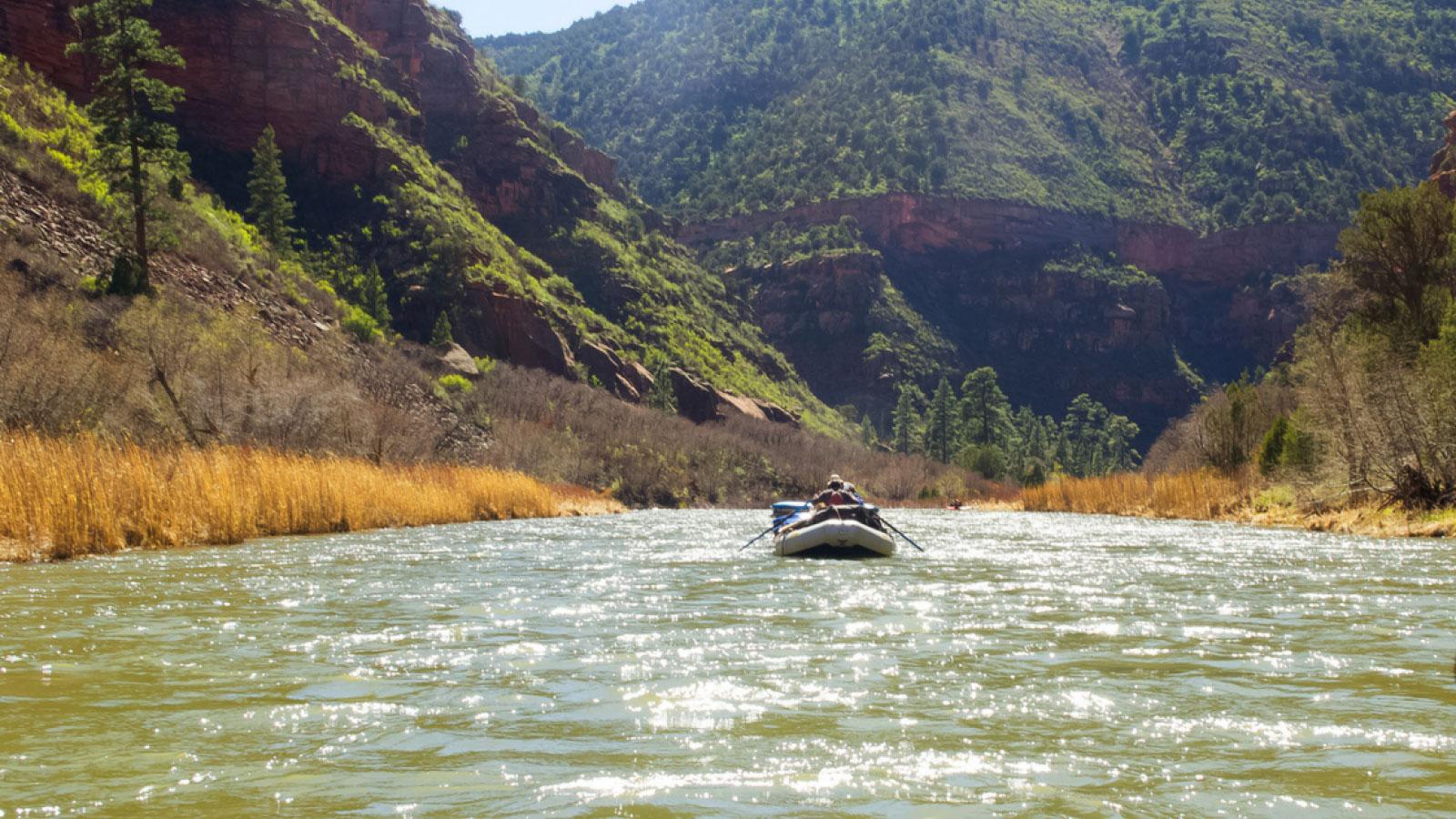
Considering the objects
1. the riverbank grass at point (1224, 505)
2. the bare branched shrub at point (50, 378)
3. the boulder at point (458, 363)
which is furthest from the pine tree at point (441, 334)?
the bare branched shrub at point (50, 378)

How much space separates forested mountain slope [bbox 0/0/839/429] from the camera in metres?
98.1

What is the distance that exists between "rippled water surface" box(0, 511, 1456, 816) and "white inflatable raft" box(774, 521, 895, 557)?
8382mm

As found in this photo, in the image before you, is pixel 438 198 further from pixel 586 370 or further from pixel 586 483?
pixel 586 483

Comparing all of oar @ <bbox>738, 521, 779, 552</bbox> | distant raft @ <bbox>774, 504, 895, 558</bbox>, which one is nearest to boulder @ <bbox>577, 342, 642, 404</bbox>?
oar @ <bbox>738, 521, 779, 552</bbox>

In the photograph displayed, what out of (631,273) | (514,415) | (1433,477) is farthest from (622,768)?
(631,273)

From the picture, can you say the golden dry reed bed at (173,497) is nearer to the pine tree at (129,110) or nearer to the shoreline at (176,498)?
the shoreline at (176,498)

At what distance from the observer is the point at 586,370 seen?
11250 centimetres

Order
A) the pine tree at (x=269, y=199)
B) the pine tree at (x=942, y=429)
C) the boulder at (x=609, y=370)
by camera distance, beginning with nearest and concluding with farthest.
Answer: the pine tree at (x=269, y=199), the boulder at (x=609, y=370), the pine tree at (x=942, y=429)

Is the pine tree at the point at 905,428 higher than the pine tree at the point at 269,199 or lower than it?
lower

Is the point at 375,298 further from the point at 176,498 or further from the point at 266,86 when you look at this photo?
the point at 176,498

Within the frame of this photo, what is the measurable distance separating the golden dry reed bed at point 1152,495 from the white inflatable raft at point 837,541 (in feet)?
83.3

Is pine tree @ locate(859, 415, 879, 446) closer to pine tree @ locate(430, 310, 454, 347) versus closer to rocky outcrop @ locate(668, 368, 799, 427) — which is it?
rocky outcrop @ locate(668, 368, 799, 427)

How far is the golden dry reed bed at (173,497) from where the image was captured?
19.5 meters

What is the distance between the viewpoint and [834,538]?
26969 mm
